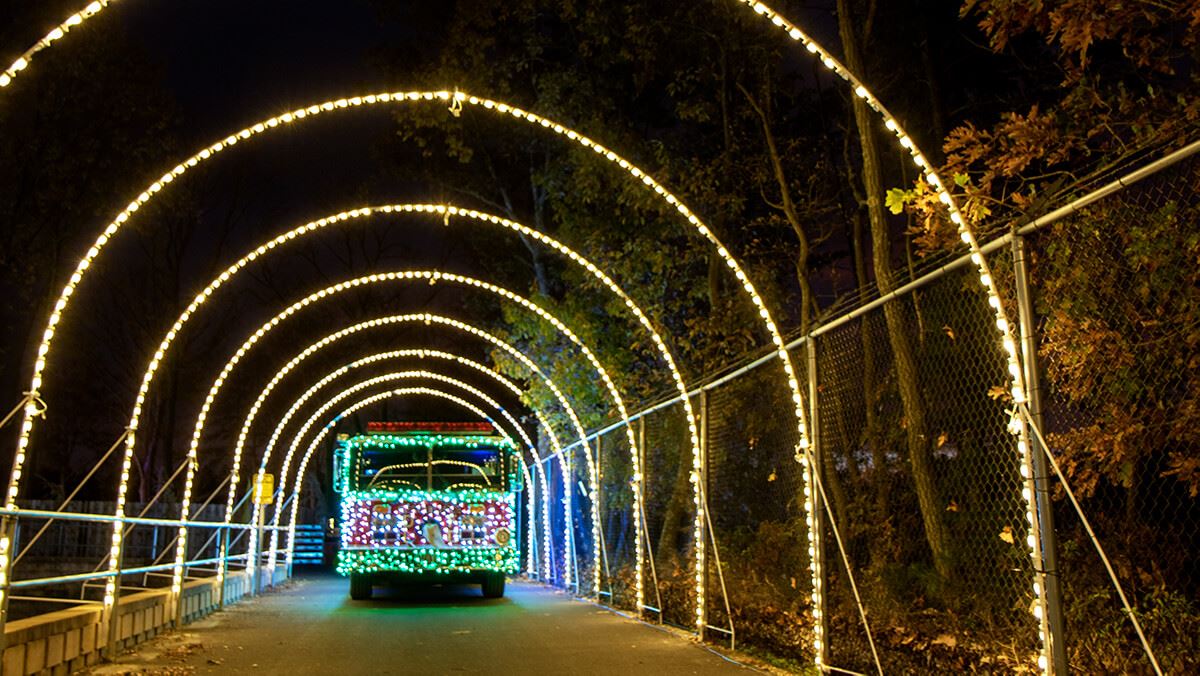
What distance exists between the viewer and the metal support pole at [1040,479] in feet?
19.7

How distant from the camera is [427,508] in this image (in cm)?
2034

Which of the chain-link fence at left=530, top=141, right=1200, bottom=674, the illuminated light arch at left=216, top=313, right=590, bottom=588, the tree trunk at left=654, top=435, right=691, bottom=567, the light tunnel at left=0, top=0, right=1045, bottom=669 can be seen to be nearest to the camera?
the light tunnel at left=0, top=0, right=1045, bottom=669

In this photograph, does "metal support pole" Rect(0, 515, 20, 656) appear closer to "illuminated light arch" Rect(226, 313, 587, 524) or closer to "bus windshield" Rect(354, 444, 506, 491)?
"illuminated light arch" Rect(226, 313, 587, 524)

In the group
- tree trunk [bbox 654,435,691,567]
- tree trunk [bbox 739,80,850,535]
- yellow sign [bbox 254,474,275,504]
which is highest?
tree trunk [bbox 739,80,850,535]

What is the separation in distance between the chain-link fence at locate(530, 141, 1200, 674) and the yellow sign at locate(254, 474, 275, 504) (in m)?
9.49

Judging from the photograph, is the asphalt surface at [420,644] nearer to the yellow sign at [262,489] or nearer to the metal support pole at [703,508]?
the metal support pole at [703,508]

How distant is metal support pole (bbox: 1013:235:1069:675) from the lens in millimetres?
6000

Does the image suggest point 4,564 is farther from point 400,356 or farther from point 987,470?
point 400,356

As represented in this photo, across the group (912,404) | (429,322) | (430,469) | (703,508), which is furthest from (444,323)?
(912,404)

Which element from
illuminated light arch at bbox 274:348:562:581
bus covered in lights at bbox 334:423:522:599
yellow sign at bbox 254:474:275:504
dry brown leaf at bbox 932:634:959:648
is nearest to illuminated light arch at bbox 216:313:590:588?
yellow sign at bbox 254:474:275:504

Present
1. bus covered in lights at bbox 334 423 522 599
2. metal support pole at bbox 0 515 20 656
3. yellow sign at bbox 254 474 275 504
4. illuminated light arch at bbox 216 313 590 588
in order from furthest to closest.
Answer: yellow sign at bbox 254 474 275 504, illuminated light arch at bbox 216 313 590 588, bus covered in lights at bbox 334 423 522 599, metal support pole at bbox 0 515 20 656

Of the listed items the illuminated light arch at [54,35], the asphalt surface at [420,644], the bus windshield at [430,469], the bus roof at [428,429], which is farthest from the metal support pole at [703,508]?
the bus roof at [428,429]

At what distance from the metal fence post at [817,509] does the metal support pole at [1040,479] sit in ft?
10.4

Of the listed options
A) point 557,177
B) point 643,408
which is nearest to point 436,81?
point 557,177
